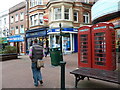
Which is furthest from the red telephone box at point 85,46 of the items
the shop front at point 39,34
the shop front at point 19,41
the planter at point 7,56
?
the shop front at point 19,41

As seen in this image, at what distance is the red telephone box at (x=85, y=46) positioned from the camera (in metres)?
5.54

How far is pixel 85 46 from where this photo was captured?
5.82 m

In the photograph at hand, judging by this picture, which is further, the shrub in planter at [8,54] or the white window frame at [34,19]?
the white window frame at [34,19]

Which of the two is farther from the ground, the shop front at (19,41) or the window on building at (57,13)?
the window on building at (57,13)

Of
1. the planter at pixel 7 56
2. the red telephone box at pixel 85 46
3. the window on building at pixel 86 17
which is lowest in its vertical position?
the planter at pixel 7 56

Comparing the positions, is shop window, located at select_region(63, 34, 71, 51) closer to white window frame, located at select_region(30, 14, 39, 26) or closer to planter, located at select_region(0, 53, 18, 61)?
white window frame, located at select_region(30, 14, 39, 26)

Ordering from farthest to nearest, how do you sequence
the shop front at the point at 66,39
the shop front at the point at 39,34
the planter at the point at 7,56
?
the shop front at the point at 39,34
the shop front at the point at 66,39
the planter at the point at 7,56

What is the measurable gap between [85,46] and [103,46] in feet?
3.10

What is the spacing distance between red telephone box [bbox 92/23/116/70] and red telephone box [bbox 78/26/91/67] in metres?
0.24

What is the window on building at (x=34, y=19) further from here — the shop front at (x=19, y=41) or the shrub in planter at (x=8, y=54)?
the shrub in planter at (x=8, y=54)

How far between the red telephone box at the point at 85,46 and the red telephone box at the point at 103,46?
0.79 feet

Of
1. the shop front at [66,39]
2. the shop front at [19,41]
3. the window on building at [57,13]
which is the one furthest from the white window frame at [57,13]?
the shop front at [19,41]

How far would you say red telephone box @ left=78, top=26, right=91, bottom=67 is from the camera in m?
5.54

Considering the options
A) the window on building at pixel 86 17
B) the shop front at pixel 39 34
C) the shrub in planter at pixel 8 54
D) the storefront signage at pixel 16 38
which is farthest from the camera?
the storefront signage at pixel 16 38
